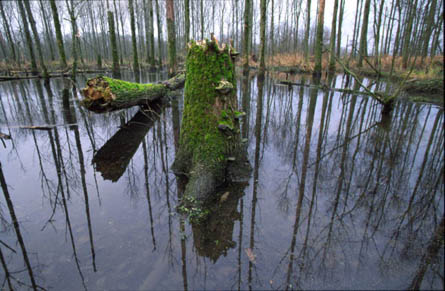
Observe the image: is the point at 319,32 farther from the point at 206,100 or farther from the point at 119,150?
the point at 119,150

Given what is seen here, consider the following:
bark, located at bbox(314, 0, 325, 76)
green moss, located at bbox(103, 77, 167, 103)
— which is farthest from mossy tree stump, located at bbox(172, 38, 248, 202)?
bark, located at bbox(314, 0, 325, 76)

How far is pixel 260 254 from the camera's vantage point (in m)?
2.21

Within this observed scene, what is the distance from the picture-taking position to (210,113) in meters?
3.42

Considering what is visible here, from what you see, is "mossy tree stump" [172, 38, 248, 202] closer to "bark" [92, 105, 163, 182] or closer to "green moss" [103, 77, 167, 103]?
"bark" [92, 105, 163, 182]

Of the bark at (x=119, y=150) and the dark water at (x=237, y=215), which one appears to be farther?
the bark at (x=119, y=150)

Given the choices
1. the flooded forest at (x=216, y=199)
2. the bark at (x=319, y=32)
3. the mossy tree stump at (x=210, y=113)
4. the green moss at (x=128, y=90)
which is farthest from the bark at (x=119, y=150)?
the bark at (x=319, y=32)

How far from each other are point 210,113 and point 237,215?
148cm

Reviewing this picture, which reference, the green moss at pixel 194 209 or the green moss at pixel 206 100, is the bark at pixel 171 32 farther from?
the green moss at pixel 194 209

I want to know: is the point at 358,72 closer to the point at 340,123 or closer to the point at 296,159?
the point at 340,123

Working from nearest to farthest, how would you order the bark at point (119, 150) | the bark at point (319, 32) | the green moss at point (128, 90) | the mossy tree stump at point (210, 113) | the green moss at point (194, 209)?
the green moss at point (194, 209) < the mossy tree stump at point (210, 113) < the bark at point (119, 150) < the green moss at point (128, 90) < the bark at point (319, 32)

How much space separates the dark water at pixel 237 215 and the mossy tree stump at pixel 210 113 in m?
0.48

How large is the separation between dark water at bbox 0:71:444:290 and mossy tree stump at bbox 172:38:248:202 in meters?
0.48

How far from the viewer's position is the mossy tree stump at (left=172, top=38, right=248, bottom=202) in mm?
3340

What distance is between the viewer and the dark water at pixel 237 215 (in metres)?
2.00
